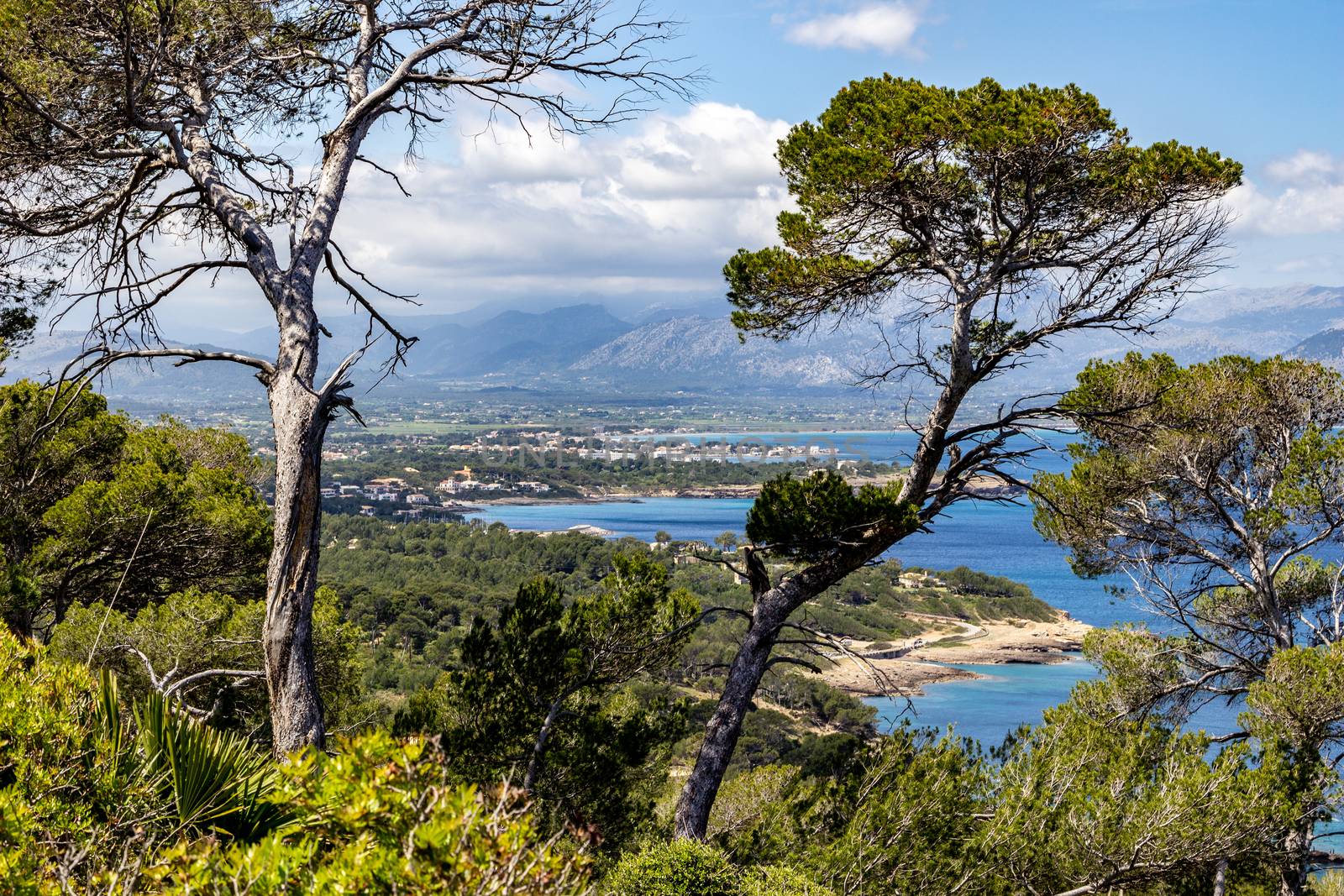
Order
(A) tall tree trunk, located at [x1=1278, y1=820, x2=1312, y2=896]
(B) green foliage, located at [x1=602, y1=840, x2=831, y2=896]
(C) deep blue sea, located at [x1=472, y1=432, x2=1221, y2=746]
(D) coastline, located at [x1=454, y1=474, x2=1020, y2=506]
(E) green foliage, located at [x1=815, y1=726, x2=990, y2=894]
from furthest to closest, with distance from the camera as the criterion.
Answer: (D) coastline, located at [x1=454, y1=474, x2=1020, y2=506] → (C) deep blue sea, located at [x1=472, y1=432, x2=1221, y2=746] → (A) tall tree trunk, located at [x1=1278, y1=820, x2=1312, y2=896] → (E) green foliage, located at [x1=815, y1=726, x2=990, y2=894] → (B) green foliage, located at [x1=602, y1=840, x2=831, y2=896]

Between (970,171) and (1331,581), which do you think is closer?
(970,171)

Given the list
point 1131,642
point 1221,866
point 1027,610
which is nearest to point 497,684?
point 1221,866

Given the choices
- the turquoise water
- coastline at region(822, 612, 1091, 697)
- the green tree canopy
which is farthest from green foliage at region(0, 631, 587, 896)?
coastline at region(822, 612, 1091, 697)

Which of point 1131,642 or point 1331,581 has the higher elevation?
point 1331,581

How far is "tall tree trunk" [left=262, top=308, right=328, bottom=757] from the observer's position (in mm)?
2824

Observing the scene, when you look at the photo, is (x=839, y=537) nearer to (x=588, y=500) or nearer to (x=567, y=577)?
(x=567, y=577)

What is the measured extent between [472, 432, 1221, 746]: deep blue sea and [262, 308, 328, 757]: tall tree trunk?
24.6 feet

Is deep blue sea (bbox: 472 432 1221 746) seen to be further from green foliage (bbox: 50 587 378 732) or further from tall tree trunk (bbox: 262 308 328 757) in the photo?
tall tree trunk (bbox: 262 308 328 757)

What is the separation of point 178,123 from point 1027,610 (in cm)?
4496

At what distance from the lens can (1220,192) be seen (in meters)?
5.09

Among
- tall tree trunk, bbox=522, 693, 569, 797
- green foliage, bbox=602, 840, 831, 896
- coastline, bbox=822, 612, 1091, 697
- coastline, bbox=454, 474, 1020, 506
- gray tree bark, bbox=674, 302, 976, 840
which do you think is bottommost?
coastline, bbox=822, 612, 1091, 697

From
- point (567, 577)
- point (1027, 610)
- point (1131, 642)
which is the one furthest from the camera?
point (1027, 610)

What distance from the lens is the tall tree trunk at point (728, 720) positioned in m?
5.09

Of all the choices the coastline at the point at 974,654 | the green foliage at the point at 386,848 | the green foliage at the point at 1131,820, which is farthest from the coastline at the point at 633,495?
the green foliage at the point at 386,848
